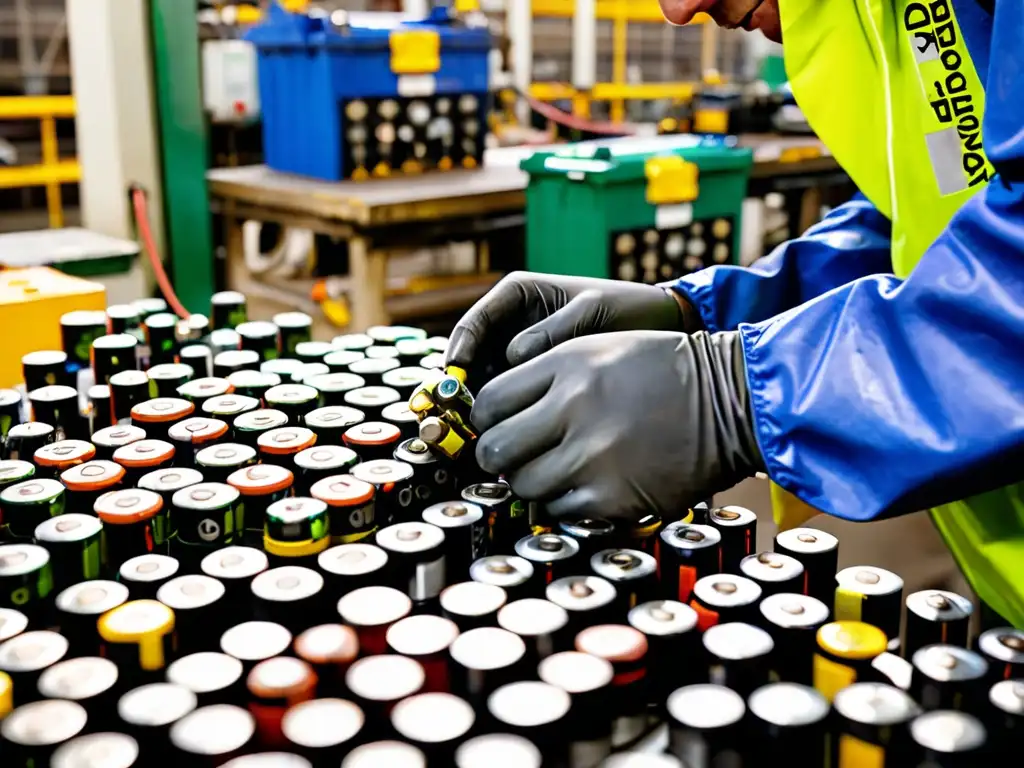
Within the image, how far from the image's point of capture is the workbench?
8.87ft

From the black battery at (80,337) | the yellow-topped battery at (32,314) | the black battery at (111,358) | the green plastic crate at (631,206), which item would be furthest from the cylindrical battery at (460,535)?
the green plastic crate at (631,206)

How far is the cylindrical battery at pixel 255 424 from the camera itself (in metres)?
1.05

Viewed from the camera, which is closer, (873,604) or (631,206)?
(873,604)

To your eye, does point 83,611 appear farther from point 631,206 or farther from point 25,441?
point 631,206

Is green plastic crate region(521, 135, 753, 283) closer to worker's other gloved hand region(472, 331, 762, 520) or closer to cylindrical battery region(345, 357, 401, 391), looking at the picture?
cylindrical battery region(345, 357, 401, 391)

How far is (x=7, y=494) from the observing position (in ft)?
2.93

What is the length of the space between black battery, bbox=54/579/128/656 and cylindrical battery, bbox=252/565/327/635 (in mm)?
106

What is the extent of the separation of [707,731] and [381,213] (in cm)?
218

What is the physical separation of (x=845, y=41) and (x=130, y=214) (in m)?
2.33

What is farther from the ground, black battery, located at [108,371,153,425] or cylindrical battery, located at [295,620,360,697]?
black battery, located at [108,371,153,425]

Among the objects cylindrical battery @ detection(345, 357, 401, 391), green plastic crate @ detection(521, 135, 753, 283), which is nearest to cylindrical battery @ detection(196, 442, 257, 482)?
cylindrical battery @ detection(345, 357, 401, 391)

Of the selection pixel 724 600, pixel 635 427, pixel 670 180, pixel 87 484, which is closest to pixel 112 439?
pixel 87 484

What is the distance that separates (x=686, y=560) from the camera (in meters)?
0.83

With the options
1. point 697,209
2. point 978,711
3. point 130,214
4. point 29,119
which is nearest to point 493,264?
point 697,209
